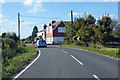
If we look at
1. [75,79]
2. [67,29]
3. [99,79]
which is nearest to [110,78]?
[99,79]

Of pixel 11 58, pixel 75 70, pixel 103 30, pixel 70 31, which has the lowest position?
pixel 11 58

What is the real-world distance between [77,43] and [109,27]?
322 inches

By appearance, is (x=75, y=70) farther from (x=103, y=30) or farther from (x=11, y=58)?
(x=103, y=30)

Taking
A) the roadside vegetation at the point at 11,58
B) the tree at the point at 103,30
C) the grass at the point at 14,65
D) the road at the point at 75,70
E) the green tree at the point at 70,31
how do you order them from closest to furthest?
the road at the point at 75,70
the grass at the point at 14,65
the roadside vegetation at the point at 11,58
the tree at the point at 103,30
the green tree at the point at 70,31

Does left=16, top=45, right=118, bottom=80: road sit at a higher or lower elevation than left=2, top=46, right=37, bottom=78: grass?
lower

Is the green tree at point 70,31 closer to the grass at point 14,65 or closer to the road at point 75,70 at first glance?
the grass at point 14,65

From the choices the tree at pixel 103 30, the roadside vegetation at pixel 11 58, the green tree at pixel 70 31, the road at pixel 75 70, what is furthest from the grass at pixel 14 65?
the green tree at pixel 70 31

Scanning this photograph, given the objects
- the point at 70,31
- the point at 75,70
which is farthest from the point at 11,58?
the point at 70,31

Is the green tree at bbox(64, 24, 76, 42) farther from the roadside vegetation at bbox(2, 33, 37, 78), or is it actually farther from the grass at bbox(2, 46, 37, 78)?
the grass at bbox(2, 46, 37, 78)

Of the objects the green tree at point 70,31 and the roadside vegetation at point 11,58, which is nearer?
the roadside vegetation at point 11,58

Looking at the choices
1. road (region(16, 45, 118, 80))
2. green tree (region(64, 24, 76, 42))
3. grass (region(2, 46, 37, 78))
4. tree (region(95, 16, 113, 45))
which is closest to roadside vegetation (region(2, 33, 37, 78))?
grass (region(2, 46, 37, 78))

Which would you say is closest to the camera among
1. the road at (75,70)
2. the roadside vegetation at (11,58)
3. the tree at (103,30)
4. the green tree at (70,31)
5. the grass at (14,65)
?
the road at (75,70)

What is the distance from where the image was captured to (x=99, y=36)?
1196 inches

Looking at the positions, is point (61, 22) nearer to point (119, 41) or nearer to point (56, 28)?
point (56, 28)
